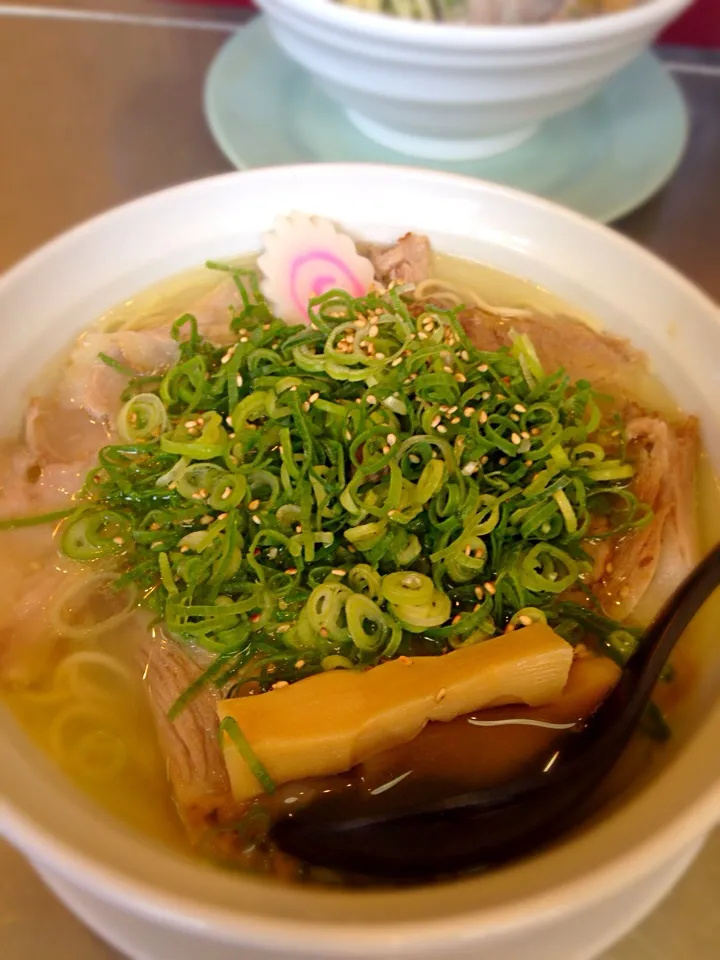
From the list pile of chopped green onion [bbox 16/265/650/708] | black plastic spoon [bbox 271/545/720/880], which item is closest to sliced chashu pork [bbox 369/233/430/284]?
pile of chopped green onion [bbox 16/265/650/708]

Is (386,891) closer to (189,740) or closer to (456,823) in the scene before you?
(456,823)

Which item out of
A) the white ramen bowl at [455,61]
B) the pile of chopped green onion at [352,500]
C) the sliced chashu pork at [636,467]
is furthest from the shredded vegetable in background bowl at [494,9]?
the pile of chopped green onion at [352,500]

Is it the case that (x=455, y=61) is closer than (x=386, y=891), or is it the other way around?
(x=386, y=891)

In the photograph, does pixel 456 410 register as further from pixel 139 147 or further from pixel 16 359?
pixel 139 147

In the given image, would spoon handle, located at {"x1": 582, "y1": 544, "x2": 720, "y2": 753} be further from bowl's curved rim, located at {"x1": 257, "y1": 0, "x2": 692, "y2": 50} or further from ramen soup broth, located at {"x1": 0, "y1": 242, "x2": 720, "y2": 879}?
bowl's curved rim, located at {"x1": 257, "y1": 0, "x2": 692, "y2": 50}

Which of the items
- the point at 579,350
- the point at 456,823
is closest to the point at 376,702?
the point at 456,823
